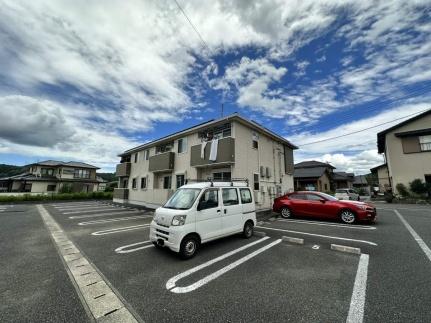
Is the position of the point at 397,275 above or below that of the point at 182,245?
below

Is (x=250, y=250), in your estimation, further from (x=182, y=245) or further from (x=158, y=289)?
(x=158, y=289)

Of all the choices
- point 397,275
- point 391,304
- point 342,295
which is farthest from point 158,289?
point 397,275

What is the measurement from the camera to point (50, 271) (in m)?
4.05

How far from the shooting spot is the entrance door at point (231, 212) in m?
5.74

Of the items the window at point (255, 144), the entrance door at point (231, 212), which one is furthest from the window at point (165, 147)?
the entrance door at point (231, 212)

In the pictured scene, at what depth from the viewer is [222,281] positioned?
359cm

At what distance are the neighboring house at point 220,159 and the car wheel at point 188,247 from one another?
19.7 feet

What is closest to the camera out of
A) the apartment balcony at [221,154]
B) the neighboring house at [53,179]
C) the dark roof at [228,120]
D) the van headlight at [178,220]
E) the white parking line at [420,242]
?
the van headlight at [178,220]

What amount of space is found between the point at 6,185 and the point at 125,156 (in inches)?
1154

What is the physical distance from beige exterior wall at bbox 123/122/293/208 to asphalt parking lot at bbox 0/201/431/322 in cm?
587

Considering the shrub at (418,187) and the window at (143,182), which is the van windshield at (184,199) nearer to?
the window at (143,182)

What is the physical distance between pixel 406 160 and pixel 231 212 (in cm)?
2094

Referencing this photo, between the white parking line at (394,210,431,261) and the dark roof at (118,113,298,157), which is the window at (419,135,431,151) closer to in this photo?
the dark roof at (118,113,298,157)

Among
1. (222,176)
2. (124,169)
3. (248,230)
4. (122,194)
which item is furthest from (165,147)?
(248,230)
